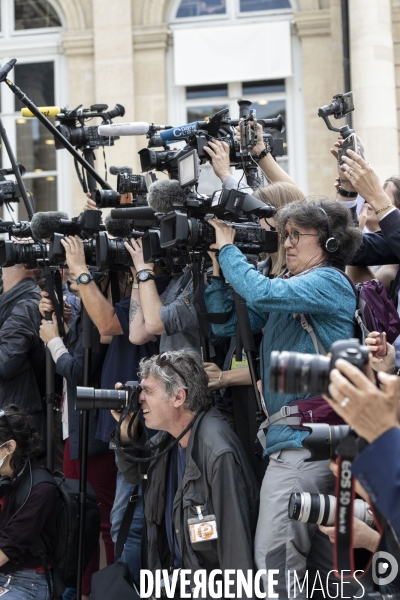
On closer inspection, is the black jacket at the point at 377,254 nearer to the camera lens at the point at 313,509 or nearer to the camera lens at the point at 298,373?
the camera lens at the point at 313,509

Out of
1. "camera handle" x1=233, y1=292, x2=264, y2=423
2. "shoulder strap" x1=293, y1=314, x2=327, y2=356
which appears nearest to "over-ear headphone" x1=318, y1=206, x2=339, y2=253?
"shoulder strap" x1=293, y1=314, x2=327, y2=356

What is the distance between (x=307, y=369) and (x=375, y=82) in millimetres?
6543

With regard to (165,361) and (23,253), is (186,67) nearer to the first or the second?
(23,253)

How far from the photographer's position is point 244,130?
397 centimetres

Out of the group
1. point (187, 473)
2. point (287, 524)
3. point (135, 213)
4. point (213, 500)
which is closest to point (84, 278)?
point (135, 213)

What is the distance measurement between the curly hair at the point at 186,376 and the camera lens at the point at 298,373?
68.9 inches

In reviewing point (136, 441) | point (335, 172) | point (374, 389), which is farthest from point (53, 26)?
point (374, 389)

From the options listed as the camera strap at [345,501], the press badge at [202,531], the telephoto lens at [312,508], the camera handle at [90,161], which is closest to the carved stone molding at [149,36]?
the camera handle at [90,161]

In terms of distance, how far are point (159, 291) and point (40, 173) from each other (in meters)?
5.36

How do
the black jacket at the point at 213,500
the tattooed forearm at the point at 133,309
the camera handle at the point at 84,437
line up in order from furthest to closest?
the tattooed forearm at the point at 133,309 < the camera handle at the point at 84,437 < the black jacket at the point at 213,500

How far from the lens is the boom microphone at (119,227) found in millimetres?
4414

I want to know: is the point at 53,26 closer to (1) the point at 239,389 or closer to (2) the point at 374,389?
(1) the point at 239,389

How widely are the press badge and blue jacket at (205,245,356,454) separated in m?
0.40

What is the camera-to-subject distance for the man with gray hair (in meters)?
3.43
